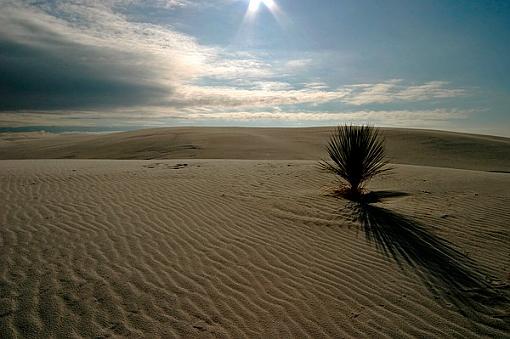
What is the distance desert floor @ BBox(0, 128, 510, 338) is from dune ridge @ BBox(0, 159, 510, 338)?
0.06ft

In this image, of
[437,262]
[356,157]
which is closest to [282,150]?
[356,157]

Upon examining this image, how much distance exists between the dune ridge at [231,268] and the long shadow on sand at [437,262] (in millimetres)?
27

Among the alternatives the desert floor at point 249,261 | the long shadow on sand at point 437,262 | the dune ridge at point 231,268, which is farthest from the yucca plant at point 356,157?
the long shadow on sand at point 437,262

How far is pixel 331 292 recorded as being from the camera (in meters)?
3.72

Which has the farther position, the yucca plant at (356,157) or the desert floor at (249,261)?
the yucca plant at (356,157)

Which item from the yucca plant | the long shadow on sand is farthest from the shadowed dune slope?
the long shadow on sand

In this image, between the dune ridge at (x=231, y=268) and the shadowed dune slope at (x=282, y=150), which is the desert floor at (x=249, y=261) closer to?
the dune ridge at (x=231, y=268)

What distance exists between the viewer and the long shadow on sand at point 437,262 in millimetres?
3516

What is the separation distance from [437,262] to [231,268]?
2.68 metres

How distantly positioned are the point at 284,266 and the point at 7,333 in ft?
9.40

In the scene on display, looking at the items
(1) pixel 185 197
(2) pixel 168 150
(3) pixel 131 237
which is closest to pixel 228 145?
(2) pixel 168 150

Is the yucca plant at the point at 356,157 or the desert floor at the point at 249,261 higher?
the yucca plant at the point at 356,157

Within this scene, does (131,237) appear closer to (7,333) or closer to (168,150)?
(7,333)

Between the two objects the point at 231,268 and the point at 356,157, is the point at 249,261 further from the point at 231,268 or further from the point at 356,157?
the point at 356,157
